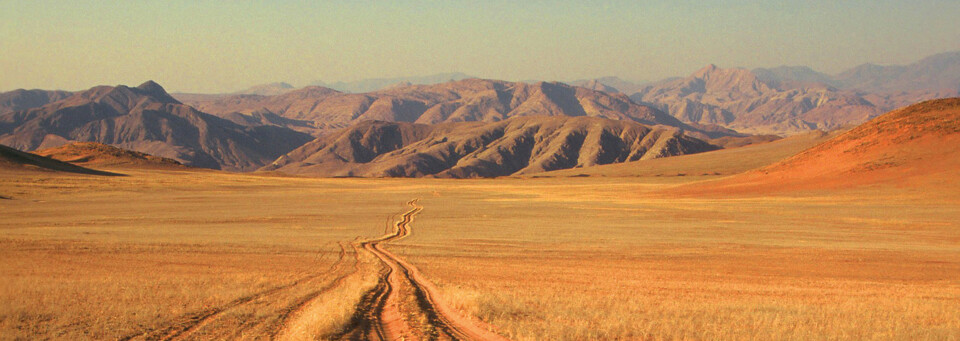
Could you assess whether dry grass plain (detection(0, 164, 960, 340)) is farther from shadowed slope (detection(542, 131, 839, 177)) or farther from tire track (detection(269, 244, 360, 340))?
shadowed slope (detection(542, 131, 839, 177))

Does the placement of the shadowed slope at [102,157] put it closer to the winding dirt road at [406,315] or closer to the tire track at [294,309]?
the tire track at [294,309]

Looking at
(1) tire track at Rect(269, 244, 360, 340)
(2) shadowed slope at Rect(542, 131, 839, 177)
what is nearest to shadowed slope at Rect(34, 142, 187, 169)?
(2) shadowed slope at Rect(542, 131, 839, 177)

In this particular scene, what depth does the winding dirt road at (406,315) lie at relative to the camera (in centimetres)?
1325

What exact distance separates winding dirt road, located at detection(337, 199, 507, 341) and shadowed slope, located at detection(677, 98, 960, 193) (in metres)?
56.4

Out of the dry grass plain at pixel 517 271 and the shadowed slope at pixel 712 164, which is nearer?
the dry grass plain at pixel 517 271

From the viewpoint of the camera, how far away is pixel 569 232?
37.5 metres

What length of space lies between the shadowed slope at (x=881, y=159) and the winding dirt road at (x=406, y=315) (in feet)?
185

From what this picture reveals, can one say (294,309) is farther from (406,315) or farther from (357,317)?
(406,315)

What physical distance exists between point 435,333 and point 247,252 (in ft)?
52.0

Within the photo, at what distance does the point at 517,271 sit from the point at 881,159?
2433 inches

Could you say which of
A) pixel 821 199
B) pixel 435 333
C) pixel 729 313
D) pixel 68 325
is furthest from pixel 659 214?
pixel 68 325

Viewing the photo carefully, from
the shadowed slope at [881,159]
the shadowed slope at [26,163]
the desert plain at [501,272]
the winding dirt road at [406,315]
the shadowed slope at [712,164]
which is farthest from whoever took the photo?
the shadowed slope at [712,164]

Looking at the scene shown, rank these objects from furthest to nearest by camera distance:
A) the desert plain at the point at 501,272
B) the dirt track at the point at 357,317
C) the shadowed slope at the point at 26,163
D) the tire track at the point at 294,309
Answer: the shadowed slope at the point at 26,163, the desert plain at the point at 501,272, the tire track at the point at 294,309, the dirt track at the point at 357,317

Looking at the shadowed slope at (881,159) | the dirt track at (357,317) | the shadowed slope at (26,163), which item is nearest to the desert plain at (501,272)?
the dirt track at (357,317)
